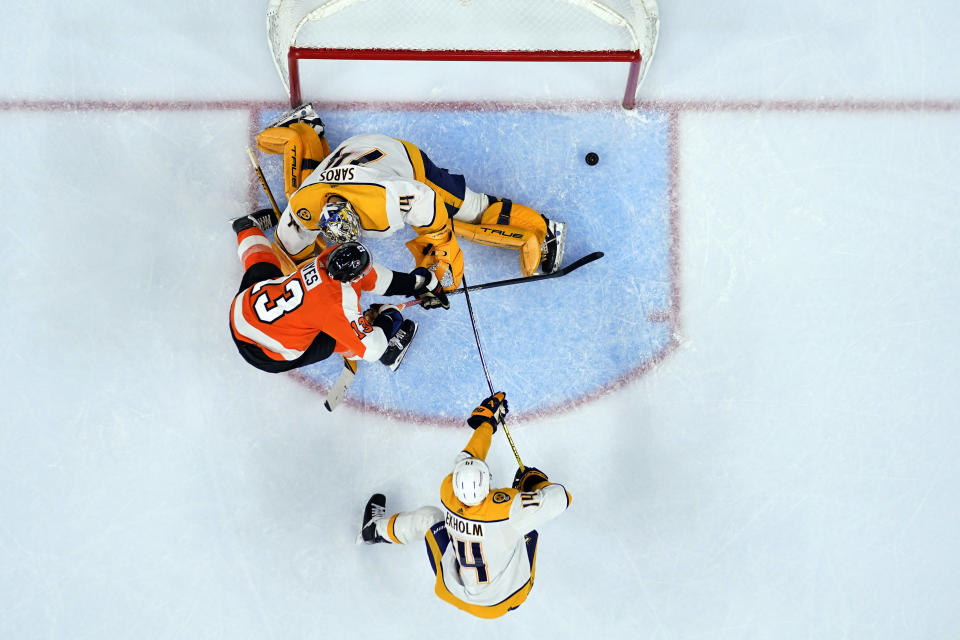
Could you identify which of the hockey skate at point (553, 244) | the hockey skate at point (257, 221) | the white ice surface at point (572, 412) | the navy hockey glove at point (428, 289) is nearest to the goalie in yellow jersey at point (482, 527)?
the white ice surface at point (572, 412)

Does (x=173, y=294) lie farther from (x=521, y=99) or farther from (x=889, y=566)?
(x=889, y=566)

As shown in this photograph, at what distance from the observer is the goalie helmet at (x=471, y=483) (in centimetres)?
314

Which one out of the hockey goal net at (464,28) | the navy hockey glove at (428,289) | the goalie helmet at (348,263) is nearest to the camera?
the goalie helmet at (348,263)

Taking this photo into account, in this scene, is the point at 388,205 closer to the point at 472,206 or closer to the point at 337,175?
the point at 337,175

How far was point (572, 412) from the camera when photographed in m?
3.94

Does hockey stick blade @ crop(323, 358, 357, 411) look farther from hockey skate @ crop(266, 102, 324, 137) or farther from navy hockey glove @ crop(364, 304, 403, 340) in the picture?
hockey skate @ crop(266, 102, 324, 137)

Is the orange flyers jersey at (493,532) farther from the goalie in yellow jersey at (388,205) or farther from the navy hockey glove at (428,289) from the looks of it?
the goalie in yellow jersey at (388,205)

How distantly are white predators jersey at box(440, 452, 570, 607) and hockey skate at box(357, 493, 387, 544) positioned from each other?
1.80 feet

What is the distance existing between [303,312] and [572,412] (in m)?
1.49

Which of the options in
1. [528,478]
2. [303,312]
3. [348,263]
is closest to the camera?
[348,263]

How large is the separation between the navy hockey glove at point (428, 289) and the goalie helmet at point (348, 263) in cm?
38

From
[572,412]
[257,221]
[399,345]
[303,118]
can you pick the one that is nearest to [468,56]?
[303,118]

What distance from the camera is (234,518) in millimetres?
3928

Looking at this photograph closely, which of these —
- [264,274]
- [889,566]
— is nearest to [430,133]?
[264,274]
